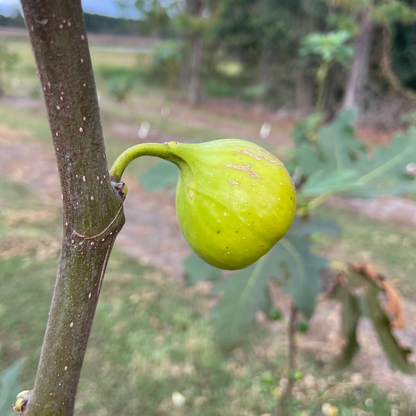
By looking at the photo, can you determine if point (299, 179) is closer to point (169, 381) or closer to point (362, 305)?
point (362, 305)

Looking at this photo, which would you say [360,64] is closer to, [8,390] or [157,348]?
[157,348]

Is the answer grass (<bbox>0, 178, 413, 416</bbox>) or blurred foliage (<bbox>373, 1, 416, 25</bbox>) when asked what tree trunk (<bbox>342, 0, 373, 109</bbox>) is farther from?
grass (<bbox>0, 178, 413, 416</bbox>)

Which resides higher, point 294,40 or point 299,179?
point 299,179

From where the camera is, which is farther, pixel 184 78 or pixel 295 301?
pixel 184 78

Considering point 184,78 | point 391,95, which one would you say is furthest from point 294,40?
point 184,78

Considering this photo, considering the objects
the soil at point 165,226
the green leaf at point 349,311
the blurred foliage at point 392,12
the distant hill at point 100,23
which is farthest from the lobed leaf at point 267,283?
the blurred foliage at point 392,12

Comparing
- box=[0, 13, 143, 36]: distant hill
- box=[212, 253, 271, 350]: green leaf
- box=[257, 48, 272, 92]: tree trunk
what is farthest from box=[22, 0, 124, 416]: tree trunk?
box=[257, 48, 272, 92]: tree trunk

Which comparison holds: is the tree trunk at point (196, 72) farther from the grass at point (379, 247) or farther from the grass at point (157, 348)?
the grass at point (157, 348)
